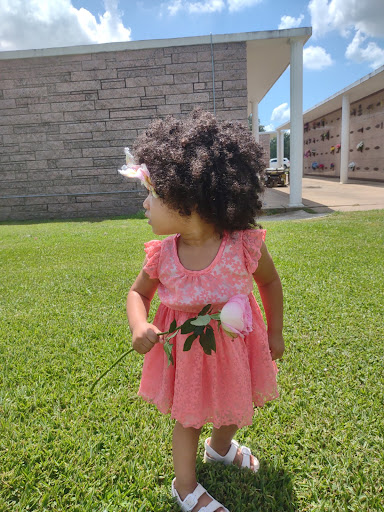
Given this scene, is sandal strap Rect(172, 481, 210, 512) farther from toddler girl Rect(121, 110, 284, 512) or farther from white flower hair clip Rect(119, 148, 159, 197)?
white flower hair clip Rect(119, 148, 159, 197)

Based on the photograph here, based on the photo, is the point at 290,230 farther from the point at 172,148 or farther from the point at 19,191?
the point at 19,191

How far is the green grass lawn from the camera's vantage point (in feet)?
4.50

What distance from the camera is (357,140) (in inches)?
744

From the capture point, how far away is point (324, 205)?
8.95 metres

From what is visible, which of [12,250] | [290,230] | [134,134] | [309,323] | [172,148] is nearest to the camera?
[172,148]

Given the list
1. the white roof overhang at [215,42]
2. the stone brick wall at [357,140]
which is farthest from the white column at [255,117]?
the white roof overhang at [215,42]

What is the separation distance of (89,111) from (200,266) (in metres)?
7.84

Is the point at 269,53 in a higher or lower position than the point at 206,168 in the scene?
higher

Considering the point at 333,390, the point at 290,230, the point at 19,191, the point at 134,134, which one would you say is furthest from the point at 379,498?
the point at 19,191

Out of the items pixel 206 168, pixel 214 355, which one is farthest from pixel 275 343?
pixel 206 168

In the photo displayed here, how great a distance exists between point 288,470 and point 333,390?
55 cm

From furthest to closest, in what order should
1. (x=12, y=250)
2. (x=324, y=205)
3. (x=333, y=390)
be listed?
(x=324, y=205) → (x=12, y=250) → (x=333, y=390)

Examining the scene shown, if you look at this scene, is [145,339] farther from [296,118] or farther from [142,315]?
[296,118]

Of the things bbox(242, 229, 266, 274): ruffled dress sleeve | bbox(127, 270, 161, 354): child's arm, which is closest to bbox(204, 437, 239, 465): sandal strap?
bbox(127, 270, 161, 354): child's arm
